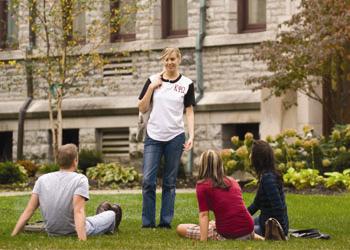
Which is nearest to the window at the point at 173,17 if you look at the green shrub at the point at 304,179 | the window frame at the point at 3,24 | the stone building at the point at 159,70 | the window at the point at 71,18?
the stone building at the point at 159,70

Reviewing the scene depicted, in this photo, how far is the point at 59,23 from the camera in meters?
28.4

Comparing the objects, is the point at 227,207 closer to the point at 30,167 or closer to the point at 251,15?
the point at 30,167

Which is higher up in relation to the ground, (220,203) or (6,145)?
(220,203)

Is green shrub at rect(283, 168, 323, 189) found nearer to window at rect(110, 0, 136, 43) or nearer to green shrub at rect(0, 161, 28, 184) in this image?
green shrub at rect(0, 161, 28, 184)

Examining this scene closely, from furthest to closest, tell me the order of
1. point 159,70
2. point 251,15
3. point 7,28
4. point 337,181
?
point 7,28
point 159,70
point 251,15
point 337,181

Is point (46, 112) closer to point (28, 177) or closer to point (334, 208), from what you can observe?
point (28, 177)

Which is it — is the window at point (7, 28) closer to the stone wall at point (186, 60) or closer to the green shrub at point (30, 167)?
the stone wall at point (186, 60)

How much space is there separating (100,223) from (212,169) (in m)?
1.23

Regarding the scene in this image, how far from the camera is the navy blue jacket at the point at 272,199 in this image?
12.7 meters

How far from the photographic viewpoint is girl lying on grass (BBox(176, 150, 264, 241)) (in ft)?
40.9

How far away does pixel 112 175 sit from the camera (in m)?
24.9

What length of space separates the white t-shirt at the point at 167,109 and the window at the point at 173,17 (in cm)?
1413

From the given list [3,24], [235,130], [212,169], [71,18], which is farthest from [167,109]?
[3,24]

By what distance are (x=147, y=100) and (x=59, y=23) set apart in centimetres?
1441
